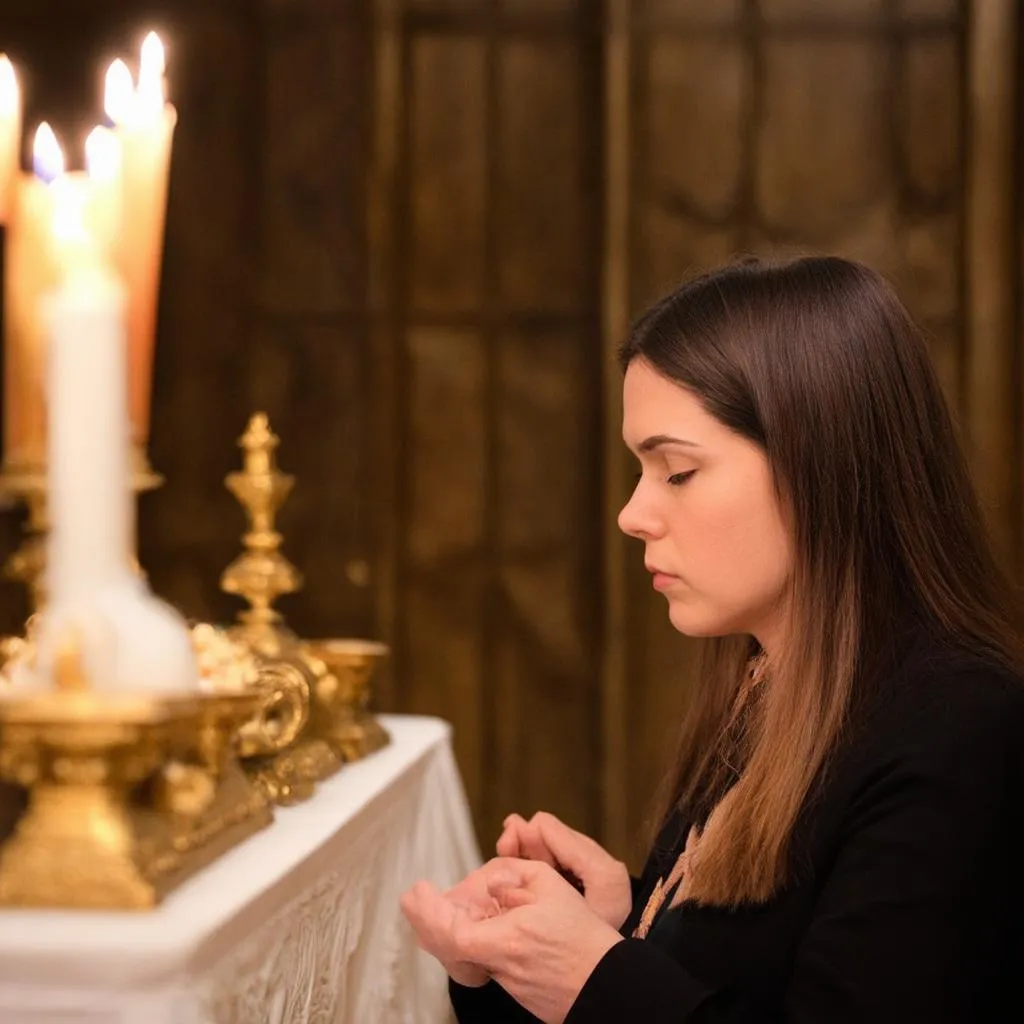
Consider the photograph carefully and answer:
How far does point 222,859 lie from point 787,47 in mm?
2642

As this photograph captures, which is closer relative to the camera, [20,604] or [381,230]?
[20,604]

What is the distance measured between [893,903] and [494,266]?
7.86 feet

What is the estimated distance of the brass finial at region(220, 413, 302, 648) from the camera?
1459 millimetres

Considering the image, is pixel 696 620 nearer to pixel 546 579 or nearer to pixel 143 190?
pixel 143 190

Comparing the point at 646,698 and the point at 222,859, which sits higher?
the point at 222,859

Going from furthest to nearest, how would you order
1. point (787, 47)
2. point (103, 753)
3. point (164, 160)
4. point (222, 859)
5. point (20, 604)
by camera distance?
point (787, 47) → point (20, 604) → point (164, 160) → point (222, 859) → point (103, 753)

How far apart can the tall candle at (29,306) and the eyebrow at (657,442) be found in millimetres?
504

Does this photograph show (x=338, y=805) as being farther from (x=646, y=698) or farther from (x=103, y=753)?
(x=646, y=698)

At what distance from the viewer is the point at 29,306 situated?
1039 millimetres

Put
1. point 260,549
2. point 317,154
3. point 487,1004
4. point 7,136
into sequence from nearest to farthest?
point 7,136 → point 487,1004 → point 260,549 → point 317,154

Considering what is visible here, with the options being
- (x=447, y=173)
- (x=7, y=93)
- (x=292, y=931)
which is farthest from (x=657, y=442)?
(x=447, y=173)

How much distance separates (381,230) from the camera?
3074mm

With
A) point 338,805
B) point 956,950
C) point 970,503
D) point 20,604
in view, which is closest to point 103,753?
point 338,805

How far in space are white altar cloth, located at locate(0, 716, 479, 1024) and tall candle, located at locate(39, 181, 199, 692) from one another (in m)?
0.16
